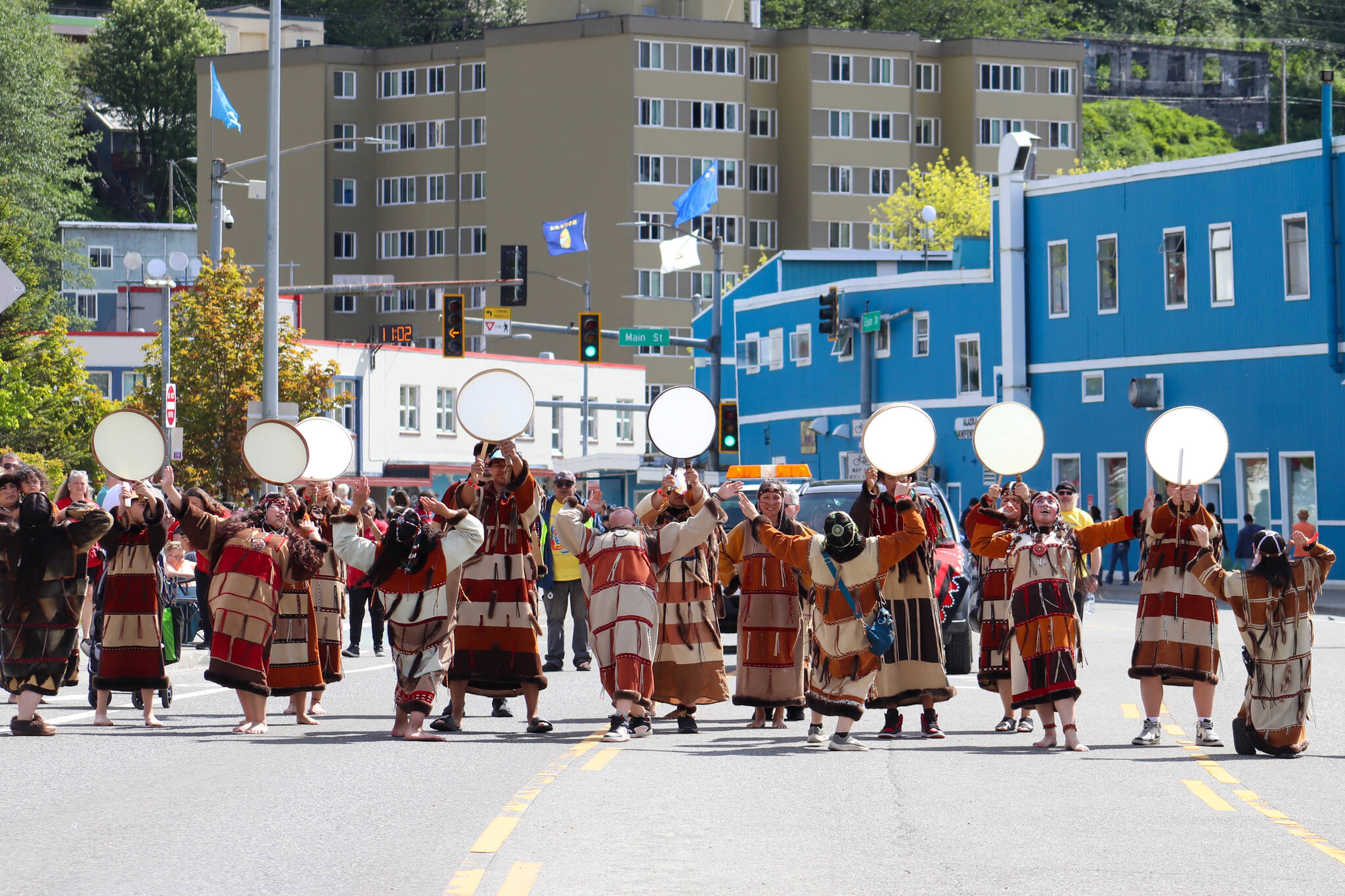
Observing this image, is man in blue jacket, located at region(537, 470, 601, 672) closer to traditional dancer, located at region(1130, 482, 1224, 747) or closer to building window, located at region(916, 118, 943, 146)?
traditional dancer, located at region(1130, 482, 1224, 747)

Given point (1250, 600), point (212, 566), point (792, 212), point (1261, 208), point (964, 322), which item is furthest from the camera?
point (792, 212)

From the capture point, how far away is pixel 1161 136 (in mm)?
101938

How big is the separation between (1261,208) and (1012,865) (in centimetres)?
3523

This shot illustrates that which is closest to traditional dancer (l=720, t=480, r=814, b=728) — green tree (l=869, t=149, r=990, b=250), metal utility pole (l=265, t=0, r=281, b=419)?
metal utility pole (l=265, t=0, r=281, b=419)

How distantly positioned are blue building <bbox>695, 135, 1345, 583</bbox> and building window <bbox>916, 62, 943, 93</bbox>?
141 feet

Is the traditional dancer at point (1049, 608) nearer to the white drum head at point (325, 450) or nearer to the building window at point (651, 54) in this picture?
the white drum head at point (325, 450)

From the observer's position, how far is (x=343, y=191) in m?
98.2

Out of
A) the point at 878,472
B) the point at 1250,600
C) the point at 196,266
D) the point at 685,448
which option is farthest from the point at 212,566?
the point at 196,266

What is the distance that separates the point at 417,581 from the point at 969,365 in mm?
37613

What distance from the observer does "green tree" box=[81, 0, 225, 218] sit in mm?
103000

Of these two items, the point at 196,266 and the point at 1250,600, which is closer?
the point at 1250,600

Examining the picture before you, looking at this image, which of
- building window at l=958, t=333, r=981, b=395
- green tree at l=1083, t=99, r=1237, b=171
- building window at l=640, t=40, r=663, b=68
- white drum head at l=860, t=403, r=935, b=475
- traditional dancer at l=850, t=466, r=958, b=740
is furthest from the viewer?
green tree at l=1083, t=99, r=1237, b=171

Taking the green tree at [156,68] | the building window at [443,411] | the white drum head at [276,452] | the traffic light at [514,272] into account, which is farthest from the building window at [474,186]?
the white drum head at [276,452]

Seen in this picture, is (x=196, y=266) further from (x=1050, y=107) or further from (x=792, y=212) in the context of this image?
(x=1050, y=107)
